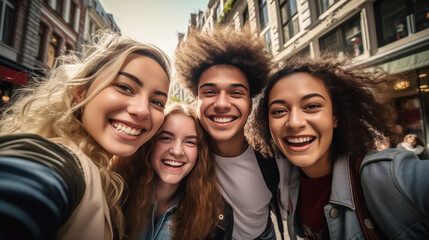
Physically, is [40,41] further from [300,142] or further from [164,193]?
[300,142]

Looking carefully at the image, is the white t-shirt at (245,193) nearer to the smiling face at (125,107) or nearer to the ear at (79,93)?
the smiling face at (125,107)

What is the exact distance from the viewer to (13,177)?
1.75 feet

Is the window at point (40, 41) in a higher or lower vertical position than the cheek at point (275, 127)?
higher

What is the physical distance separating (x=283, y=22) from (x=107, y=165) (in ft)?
37.9

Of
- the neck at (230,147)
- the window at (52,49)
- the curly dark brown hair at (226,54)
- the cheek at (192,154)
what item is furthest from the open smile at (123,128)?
the window at (52,49)

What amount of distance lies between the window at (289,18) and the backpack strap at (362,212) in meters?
9.71

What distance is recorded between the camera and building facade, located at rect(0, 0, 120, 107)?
27.8 ft

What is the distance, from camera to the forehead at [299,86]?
1604mm

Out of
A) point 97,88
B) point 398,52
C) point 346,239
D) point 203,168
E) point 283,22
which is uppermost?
point 283,22

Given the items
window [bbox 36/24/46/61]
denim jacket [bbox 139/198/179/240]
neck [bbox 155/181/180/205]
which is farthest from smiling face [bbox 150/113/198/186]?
window [bbox 36/24/46/61]

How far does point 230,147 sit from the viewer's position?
2309 millimetres

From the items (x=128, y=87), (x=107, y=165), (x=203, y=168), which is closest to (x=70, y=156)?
(x=107, y=165)

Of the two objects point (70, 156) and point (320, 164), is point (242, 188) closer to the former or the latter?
point (320, 164)

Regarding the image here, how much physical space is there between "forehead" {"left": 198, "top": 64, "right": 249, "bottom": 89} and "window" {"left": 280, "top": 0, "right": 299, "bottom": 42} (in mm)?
8895
